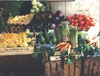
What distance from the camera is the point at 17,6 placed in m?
6.01

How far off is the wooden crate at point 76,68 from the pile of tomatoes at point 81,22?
1537mm

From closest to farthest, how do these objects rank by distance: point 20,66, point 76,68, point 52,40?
point 76,68
point 52,40
point 20,66

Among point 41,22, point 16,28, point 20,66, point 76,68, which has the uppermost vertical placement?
point 41,22

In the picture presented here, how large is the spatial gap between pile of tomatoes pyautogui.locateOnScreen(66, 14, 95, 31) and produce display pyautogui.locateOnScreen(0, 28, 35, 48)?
1.62 m

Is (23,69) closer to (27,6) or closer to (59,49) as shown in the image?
(59,49)

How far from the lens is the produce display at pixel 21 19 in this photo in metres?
5.58

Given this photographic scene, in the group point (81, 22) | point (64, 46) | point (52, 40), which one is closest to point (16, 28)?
point (52, 40)

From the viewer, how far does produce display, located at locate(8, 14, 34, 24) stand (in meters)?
5.58

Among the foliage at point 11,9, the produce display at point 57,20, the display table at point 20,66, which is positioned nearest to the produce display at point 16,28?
the foliage at point 11,9

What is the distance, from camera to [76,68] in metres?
4.55

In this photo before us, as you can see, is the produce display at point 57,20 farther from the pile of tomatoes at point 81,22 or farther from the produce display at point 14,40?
the produce display at point 14,40

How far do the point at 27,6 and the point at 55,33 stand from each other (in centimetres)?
172

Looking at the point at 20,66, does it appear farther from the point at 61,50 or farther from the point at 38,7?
the point at 38,7

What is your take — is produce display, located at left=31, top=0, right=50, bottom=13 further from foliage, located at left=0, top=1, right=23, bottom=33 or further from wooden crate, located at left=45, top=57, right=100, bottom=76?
wooden crate, located at left=45, top=57, right=100, bottom=76
